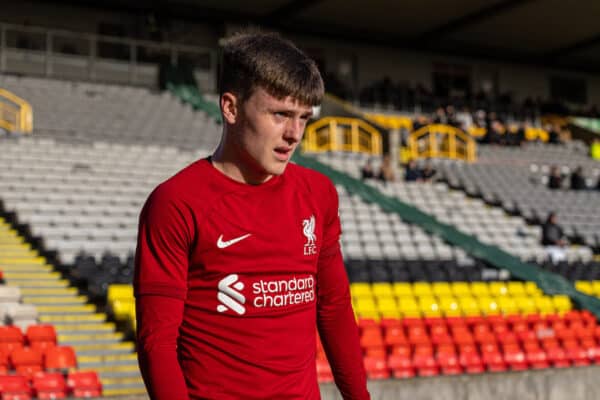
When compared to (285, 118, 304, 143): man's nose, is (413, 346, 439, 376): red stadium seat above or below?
below

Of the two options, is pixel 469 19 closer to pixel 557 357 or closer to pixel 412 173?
pixel 412 173

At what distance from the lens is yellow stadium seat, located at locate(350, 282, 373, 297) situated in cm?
1112

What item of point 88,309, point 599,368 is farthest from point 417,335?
point 88,309

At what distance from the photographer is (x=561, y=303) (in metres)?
12.5

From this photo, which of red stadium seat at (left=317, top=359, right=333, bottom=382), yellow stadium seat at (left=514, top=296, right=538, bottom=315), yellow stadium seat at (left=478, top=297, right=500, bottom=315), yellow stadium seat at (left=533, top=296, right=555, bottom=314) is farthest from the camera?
yellow stadium seat at (left=533, top=296, right=555, bottom=314)

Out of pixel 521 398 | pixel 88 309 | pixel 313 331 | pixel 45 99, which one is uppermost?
pixel 45 99

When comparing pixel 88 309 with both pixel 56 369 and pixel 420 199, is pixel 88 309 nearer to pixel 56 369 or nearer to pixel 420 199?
pixel 56 369

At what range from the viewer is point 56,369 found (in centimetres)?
761

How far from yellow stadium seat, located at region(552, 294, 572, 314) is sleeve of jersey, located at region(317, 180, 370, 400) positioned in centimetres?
1079

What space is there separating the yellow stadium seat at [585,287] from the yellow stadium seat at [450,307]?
296 centimetres

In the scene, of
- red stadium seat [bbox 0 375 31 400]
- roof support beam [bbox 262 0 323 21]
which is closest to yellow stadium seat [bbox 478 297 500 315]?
red stadium seat [bbox 0 375 31 400]

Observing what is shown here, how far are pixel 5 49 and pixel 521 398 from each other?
17781 mm

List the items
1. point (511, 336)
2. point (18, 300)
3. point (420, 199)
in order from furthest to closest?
point (420, 199) → point (511, 336) → point (18, 300)

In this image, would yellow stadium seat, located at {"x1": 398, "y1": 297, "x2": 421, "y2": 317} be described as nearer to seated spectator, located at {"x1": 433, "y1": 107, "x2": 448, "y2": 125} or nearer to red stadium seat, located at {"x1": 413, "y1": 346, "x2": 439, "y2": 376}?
red stadium seat, located at {"x1": 413, "y1": 346, "x2": 439, "y2": 376}
